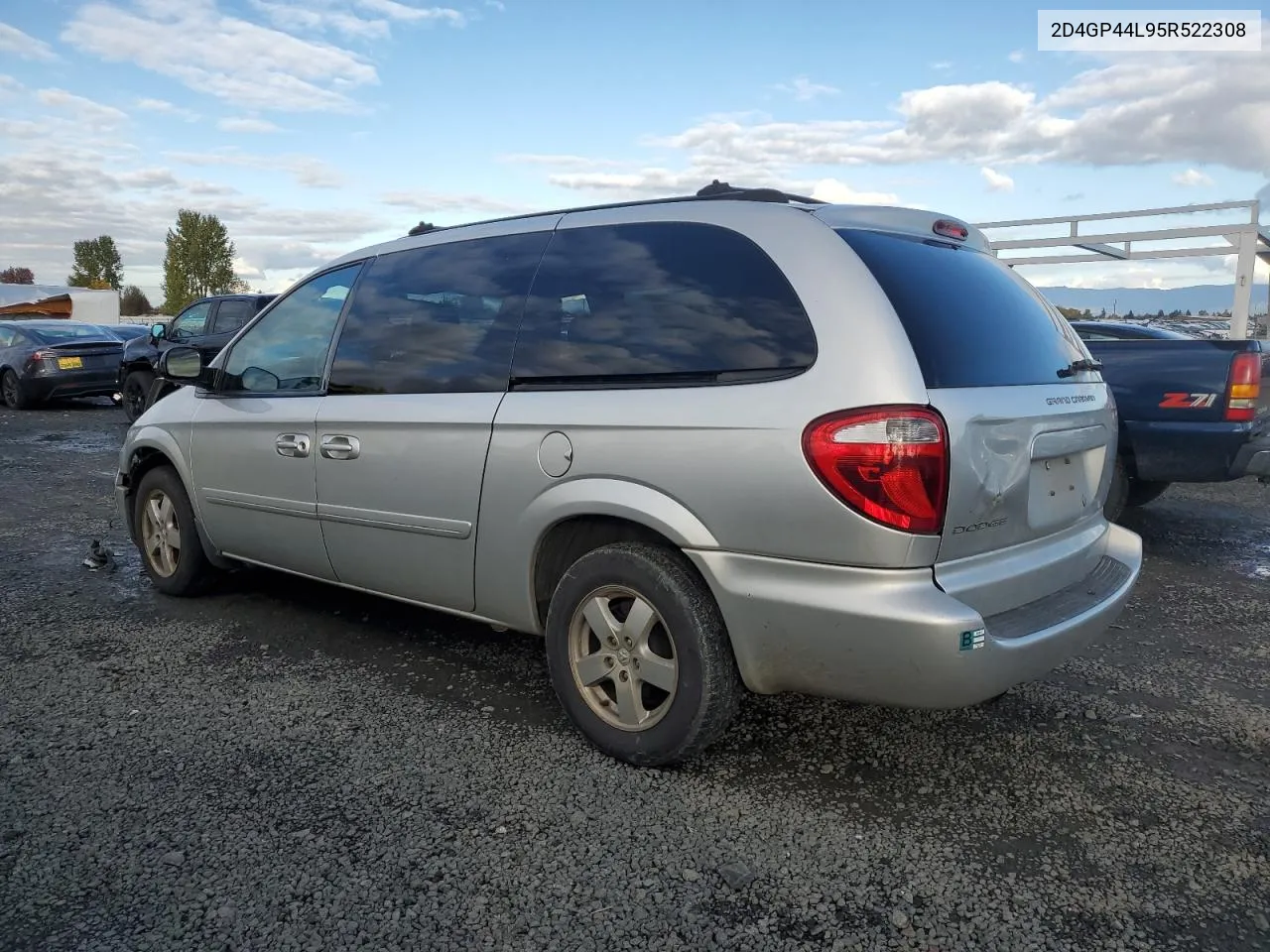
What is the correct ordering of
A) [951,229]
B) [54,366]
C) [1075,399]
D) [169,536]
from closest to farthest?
[1075,399], [951,229], [169,536], [54,366]

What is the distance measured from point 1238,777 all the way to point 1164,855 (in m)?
0.67

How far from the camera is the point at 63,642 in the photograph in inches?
168

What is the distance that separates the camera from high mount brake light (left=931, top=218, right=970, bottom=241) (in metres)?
3.25

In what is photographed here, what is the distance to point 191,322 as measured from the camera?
13117 mm

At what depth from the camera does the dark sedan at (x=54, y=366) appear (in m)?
15.3

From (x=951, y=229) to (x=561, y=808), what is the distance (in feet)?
7.51

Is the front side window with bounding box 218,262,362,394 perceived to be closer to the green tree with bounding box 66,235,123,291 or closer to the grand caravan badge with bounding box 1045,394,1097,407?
the grand caravan badge with bounding box 1045,394,1097,407

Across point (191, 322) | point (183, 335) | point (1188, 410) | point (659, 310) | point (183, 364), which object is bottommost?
point (1188, 410)

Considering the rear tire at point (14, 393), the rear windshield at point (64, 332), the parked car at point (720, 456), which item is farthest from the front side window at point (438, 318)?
the rear windshield at point (64, 332)

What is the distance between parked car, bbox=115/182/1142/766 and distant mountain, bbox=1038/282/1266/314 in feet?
33.1

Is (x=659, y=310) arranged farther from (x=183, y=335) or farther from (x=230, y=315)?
(x=183, y=335)

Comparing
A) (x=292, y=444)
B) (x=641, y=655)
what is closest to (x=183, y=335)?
(x=292, y=444)

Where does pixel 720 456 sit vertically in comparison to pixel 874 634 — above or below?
above

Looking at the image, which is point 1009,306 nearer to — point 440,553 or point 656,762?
point 656,762
